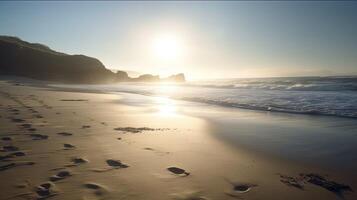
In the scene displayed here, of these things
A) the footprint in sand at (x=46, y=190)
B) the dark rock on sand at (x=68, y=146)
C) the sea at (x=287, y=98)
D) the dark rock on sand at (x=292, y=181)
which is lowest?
the dark rock on sand at (x=292, y=181)

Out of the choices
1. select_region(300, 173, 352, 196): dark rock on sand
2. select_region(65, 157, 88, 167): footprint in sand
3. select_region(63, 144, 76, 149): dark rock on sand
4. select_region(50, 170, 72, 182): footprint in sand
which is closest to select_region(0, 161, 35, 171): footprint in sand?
select_region(65, 157, 88, 167): footprint in sand

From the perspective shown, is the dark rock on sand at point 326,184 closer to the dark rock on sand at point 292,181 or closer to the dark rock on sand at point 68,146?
the dark rock on sand at point 292,181

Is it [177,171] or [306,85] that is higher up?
[306,85]

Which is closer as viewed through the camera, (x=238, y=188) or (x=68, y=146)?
(x=238, y=188)

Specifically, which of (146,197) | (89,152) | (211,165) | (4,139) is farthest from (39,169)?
(211,165)

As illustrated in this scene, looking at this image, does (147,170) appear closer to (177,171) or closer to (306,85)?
(177,171)

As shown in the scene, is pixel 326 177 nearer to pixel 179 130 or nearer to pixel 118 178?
pixel 118 178

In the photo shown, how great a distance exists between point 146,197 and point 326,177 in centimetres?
328

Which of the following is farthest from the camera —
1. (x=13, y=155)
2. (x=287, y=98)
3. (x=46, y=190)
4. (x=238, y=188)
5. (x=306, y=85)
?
(x=306, y=85)

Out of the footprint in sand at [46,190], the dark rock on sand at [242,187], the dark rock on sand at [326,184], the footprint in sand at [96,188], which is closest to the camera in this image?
the footprint in sand at [46,190]

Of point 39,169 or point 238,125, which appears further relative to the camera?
point 238,125

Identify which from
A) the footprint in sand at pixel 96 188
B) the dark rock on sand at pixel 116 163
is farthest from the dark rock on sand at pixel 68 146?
the footprint in sand at pixel 96 188

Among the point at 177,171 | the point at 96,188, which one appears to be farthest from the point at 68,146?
the point at 177,171

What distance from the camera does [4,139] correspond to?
605 centimetres
